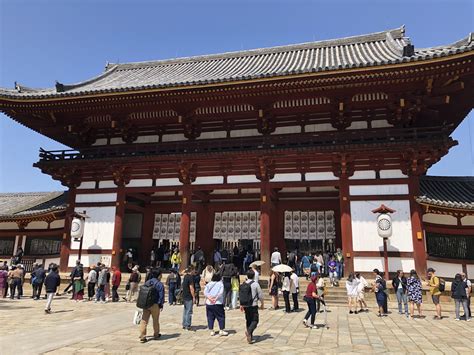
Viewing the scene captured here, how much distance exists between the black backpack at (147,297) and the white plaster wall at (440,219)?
13216mm

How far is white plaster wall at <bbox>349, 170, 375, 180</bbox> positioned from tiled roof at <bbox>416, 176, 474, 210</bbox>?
213 cm

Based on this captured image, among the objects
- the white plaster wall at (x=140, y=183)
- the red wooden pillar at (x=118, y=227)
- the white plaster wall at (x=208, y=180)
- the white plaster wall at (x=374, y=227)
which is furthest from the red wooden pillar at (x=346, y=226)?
the red wooden pillar at (x=118, y=227)

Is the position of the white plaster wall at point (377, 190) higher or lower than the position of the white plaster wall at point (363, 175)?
lower

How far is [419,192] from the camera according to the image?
15250mm

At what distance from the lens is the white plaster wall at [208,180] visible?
700 inches

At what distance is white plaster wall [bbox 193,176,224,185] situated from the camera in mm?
17781

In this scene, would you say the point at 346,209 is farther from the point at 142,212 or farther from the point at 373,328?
the point at 142,212

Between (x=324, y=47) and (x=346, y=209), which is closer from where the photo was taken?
(x=346, y=209)

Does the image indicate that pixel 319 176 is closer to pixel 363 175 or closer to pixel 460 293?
pixel 363 175

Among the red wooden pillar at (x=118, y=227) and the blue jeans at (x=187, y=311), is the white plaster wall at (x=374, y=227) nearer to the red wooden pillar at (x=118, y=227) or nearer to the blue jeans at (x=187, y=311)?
the blue jeans at (x=187, y=311)

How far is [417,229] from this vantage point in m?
14.7

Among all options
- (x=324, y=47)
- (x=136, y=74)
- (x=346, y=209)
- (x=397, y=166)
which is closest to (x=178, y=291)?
(x=346, y=209)

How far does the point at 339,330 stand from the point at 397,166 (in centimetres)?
900

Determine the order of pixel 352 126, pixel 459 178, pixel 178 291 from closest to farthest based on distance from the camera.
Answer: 1. pixel 178 291
2. pixel 352 126
3. pixel 459 178
